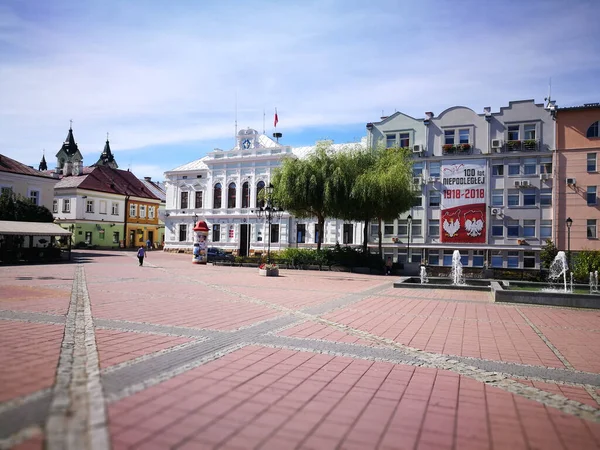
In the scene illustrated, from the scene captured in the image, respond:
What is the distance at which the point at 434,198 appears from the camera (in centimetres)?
3875

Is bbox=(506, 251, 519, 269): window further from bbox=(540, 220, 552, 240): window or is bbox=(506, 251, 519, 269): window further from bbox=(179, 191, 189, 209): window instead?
bbox=(179, 191, 189, 209): window

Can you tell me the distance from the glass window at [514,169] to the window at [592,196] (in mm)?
5221

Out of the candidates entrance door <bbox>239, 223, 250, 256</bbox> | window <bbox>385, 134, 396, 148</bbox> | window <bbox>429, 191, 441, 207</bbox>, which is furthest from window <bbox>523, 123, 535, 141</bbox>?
entrance door <bbox>239, 223, 250, 256</bbox>

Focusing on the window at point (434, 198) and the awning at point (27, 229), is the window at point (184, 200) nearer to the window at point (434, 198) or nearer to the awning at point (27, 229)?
the awning at point (27, 229)

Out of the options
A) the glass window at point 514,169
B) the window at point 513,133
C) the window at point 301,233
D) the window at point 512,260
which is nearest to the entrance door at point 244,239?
the window at point 301,233

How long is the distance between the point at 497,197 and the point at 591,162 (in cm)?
720

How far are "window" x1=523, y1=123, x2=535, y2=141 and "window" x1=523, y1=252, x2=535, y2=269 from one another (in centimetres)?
949

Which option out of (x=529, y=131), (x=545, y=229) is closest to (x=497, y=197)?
(x=545, y=229)

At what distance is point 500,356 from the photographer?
22.6 ft

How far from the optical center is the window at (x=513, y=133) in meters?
36.7

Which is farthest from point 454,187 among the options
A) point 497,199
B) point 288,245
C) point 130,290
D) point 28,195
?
point 28,195

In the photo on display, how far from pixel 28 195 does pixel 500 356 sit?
4695 cm

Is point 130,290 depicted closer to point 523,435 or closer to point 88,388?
point 88,388

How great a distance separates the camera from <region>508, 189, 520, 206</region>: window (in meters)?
36.4
